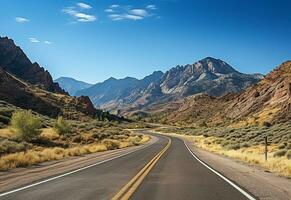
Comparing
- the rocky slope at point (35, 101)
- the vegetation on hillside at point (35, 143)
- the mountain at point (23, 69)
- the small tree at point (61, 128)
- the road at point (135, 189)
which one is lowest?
the road at point (135, 189)

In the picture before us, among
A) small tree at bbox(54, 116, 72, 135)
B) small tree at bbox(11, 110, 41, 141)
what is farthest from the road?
small tree at bbox(54, 116, 72, 135)

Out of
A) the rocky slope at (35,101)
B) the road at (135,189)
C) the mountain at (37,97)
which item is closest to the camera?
the road at (135,189)

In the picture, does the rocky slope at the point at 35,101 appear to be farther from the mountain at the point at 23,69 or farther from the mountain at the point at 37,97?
the mountain at the point at 23,69

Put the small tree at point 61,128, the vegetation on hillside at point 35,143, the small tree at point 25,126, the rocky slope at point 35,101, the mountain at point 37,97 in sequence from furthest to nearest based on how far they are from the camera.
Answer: the mountain at point 37,97
the rocky slope at point 35,101
the small tree at point 61,128
the small tree at point 25,126
the vegetation on hillside at point 35,143

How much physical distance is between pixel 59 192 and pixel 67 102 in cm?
13913

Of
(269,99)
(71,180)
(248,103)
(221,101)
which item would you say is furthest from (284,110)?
(221,101)

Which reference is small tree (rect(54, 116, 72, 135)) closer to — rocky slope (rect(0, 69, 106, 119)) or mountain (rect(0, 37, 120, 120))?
mountain (rect(0, 37, 120, 120))

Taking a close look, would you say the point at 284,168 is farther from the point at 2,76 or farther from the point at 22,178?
the point at 2,76

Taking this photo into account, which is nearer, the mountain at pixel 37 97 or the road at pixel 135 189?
the road at pixel 135 189

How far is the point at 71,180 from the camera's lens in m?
15.9

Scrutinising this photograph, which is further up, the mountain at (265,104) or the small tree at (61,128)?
the mountain at (265,104)

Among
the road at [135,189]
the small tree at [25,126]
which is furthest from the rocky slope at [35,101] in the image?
the road at [135,189]

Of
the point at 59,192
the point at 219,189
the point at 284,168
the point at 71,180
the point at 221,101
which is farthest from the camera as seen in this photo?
the point at 221,101

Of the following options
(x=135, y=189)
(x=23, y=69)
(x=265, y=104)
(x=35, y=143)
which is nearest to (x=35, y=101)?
(x=265, y=104)
